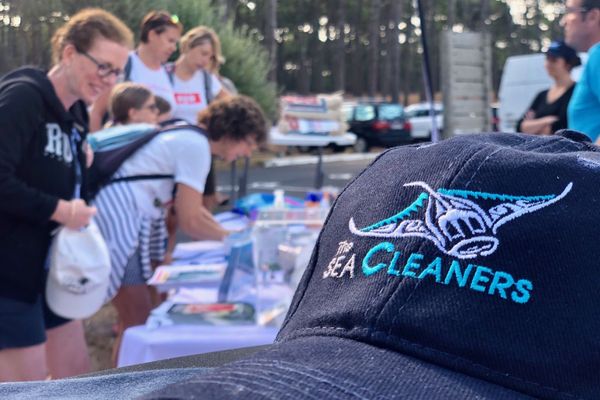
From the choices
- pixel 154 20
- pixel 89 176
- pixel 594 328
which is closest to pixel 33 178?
pixel 89 176

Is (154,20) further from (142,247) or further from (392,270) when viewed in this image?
(392,270)

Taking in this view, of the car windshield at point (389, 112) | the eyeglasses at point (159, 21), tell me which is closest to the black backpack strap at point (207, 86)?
the eyeglasses at point (159, 21)

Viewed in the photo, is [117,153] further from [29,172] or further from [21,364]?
[21,364]

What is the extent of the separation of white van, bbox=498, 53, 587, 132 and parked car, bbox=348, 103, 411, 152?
646cm

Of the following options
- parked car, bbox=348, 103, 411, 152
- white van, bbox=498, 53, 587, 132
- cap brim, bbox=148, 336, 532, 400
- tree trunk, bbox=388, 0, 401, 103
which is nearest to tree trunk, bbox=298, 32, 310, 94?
tree trunk, bbox=388, 0, 401, 103

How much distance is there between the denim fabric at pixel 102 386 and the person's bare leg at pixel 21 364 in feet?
3.98

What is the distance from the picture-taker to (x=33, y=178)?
2045mm

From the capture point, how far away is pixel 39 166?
2051mm

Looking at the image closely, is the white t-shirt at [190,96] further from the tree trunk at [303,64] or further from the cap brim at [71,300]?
the tree trunk at [303,64]

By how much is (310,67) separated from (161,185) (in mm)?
39908

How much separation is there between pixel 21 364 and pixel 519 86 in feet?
35.3

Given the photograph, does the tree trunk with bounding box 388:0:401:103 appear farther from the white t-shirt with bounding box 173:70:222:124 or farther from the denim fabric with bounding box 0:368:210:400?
the denim fabric with bounding box 0:368:210:400

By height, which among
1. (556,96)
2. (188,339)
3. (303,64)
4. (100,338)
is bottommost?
(100,338)

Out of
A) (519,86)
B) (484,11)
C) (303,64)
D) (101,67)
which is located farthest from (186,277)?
(303,64)
